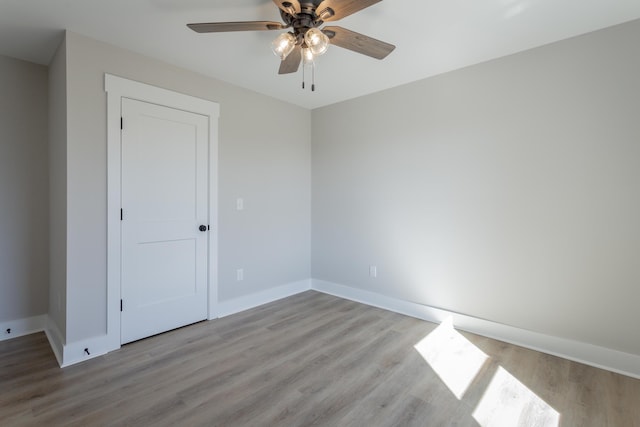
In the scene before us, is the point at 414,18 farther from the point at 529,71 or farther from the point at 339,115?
the point at 339,115

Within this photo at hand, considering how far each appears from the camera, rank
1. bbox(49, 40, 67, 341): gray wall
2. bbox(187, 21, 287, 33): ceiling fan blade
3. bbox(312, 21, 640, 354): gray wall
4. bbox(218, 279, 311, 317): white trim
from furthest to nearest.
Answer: bbox(218, 279, 311, 317): white trim
bbox(49, 40, 67, 341): gray wall
bbox(312, 21, 640, 354): gray wall
bbox(187, 21, 287, 33): ceiling fan blade

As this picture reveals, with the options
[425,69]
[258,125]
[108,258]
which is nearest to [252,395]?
[108,258]

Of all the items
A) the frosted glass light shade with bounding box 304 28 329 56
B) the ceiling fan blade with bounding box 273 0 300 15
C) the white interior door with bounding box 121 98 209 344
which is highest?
the ceiling fan blade with bounding box 273 0 300 15

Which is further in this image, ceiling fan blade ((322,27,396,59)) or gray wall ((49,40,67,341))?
gray wall ((49,40,67,341))

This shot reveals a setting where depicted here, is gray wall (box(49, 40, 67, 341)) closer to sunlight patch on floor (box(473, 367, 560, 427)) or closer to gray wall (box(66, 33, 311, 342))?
gray wall (box(66, 33, 311, 342))

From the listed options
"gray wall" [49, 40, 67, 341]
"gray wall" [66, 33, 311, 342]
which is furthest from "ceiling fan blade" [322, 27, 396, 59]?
"gray wall" [49, 40, 67, 341]

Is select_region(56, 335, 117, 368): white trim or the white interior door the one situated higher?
the white interior door

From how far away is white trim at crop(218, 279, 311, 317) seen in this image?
10.4 feet

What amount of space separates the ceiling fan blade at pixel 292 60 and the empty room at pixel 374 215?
4 cm

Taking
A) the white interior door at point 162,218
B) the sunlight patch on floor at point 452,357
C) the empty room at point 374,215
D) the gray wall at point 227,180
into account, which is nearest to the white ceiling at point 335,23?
the empty room at point 374,215

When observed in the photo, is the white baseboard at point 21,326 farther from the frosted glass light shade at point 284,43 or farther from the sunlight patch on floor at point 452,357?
the sunlight patch on floor at point 452,357

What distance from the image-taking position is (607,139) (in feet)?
7.07

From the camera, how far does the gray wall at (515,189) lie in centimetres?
213

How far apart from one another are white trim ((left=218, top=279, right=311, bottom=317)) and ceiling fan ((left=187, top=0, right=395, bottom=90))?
2.52 m
